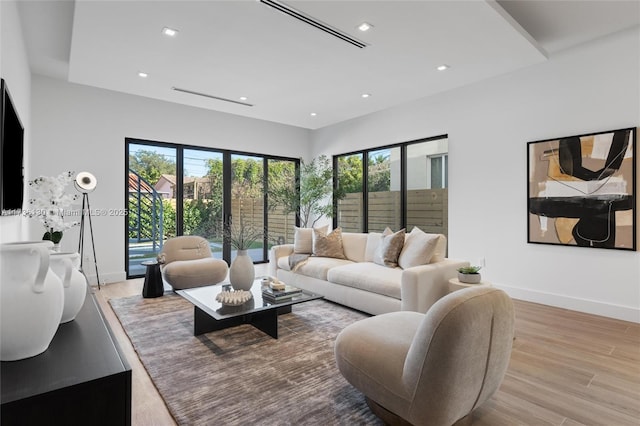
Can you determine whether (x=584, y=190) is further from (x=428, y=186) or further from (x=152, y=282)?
(x=152, y=282)

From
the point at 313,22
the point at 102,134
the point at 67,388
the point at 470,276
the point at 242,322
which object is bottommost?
the point at 242,322

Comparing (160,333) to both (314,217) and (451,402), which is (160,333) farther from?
(314,217)

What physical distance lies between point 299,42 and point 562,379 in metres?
3.53

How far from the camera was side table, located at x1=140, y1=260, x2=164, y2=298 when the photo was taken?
4258 millimetres

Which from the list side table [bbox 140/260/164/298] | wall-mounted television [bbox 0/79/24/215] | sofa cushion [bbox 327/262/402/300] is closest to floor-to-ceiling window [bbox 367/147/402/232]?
sofa cushion [bbox 327/262/402/300]

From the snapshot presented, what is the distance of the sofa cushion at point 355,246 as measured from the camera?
14.9 feet

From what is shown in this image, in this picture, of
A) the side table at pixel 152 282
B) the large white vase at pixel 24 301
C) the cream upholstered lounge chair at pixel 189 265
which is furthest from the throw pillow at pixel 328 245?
the large white vase at pixel 24 301

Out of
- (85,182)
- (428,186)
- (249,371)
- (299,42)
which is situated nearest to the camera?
(249,371)

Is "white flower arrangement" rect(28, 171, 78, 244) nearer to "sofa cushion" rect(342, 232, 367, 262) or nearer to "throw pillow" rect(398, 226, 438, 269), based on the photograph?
"sofa cushion" rect(342, 232, 367, 262)

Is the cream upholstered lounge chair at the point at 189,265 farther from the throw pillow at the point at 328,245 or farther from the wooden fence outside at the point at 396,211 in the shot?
the wooden fence outside at the point at 396,211

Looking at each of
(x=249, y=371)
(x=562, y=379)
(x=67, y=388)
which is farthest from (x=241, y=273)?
(x=562, y=379)

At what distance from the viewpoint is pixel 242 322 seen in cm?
319

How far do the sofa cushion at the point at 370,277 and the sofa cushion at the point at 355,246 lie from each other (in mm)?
353

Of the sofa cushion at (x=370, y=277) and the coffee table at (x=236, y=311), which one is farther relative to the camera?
the sofa cushion at (x=370, y=277)
